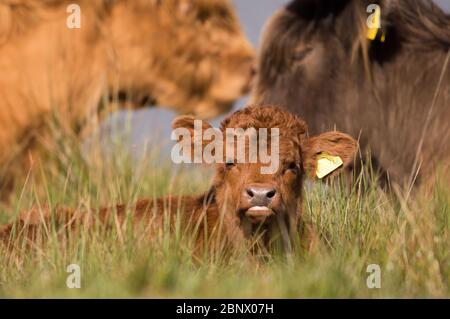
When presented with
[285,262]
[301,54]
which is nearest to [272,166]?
[285,262]

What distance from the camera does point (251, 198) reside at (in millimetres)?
5344

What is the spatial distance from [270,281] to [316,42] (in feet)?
12.0

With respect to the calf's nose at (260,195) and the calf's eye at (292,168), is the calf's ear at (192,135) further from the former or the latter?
the calf's nose at (260,195)

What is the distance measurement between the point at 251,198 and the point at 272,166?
10.1 inches

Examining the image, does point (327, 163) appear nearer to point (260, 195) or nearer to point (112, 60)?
point (260, 195)

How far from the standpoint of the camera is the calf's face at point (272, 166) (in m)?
5.37

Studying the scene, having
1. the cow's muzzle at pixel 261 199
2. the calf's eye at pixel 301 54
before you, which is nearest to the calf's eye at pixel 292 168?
the cow's muzzle at pixel 261 199

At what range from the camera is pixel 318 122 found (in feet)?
26.8

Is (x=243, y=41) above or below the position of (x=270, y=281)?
above

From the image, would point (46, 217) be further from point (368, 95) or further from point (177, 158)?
point (368, 95)

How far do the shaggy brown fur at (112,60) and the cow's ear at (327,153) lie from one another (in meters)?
3.25
